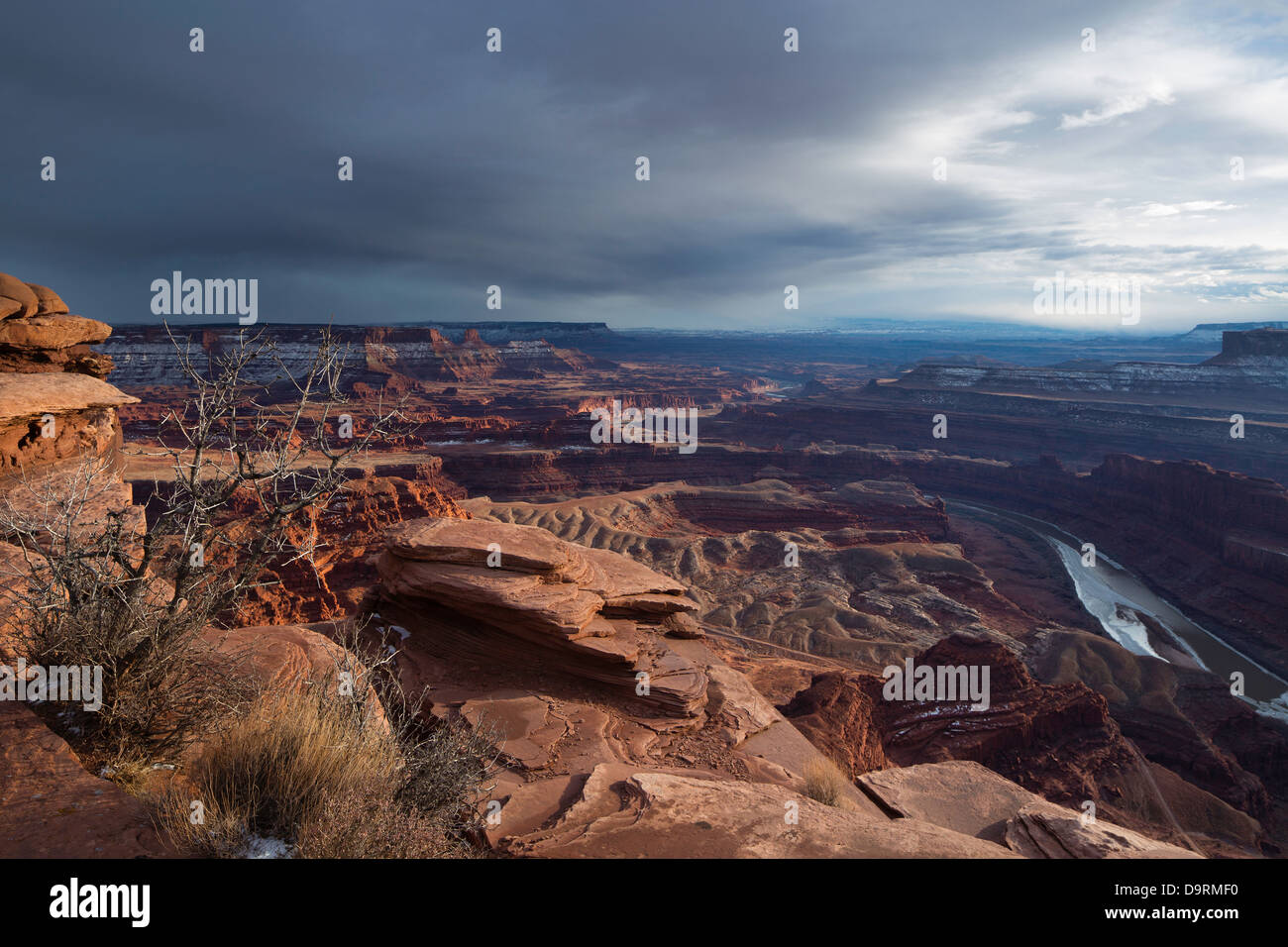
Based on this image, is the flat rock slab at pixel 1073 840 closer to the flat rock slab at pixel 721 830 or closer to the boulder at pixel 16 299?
the flat rock slab at pixel 721 830

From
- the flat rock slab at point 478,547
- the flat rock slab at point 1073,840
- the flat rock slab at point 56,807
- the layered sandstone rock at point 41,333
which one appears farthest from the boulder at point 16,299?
the flat rock slab at point 1073,840

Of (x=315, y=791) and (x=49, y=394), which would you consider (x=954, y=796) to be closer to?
(x=315, y=791)

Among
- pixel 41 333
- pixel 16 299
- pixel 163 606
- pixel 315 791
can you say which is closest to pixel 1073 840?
pixel 315 791

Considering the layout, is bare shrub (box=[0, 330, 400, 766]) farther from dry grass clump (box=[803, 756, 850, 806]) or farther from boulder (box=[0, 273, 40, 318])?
boulder (box=[0, 273, 40, 318])

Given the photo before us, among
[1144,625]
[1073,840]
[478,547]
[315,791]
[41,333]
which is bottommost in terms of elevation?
[1144,625]

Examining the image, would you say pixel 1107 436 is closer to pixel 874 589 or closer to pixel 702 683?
pixel 874 589

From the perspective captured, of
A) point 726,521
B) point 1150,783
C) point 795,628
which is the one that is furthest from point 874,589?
point 1150,783

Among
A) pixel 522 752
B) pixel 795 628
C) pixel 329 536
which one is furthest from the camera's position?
pixel 795 628
